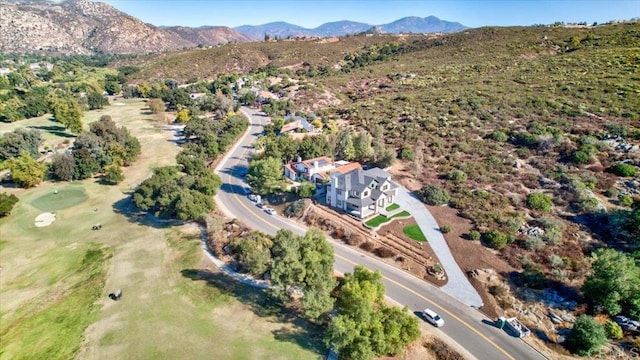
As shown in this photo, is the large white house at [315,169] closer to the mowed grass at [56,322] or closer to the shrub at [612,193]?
the mowed grass at [56,322]

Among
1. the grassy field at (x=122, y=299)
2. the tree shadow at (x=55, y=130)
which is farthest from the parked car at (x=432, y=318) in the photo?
the tree shadow at (x=55, y=130)

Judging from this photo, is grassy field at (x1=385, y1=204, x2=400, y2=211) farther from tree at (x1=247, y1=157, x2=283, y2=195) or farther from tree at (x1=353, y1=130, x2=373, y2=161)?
tree at (x1=247, y1=157, x2=283, y2=195)

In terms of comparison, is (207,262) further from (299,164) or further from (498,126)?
(498,126)

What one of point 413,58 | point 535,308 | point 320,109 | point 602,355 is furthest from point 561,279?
point 413,58

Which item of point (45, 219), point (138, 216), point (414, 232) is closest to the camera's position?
point (414, 232)

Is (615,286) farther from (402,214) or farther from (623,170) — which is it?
(623,170)

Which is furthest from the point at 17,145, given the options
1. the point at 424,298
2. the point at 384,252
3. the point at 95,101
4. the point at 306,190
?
the point at 424,298

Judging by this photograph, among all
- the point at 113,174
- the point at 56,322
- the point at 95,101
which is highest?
the point at 95,101

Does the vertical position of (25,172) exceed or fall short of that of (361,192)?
it falls short
